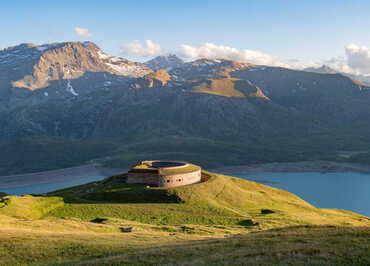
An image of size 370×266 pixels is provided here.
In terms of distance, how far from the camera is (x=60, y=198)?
79.1 metres

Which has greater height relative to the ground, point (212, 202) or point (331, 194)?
point (212, 202)

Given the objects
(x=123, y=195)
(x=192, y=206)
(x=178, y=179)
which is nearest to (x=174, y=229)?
(x=192, y=206)

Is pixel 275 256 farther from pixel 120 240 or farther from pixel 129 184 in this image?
pixel 129 184

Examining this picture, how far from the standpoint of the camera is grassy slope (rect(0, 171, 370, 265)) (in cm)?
2944

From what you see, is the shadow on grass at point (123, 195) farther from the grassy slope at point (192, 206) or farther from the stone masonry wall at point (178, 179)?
the stone masonry wall at point (178, 179)

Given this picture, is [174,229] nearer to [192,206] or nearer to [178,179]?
[192,206]

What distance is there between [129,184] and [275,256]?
66802 mm

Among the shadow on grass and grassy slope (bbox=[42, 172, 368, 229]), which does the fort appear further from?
grassy slope (bbox=[42, 172, 368, 229])

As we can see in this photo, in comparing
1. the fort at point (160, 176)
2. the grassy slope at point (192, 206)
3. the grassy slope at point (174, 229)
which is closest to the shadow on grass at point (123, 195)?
the grassy slope at point (192, 206)

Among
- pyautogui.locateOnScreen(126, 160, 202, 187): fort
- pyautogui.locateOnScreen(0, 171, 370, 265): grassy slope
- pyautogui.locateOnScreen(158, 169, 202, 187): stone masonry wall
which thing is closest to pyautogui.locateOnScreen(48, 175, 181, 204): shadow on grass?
pyautogui.locateOnScreen(0, 171, 370, 265): grassy slope

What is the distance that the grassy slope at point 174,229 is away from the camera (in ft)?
96.6

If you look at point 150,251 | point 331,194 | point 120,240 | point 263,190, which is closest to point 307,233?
point 150,251

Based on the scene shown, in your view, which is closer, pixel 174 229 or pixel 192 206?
pixel 174 229

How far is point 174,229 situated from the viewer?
54594 millimetres
